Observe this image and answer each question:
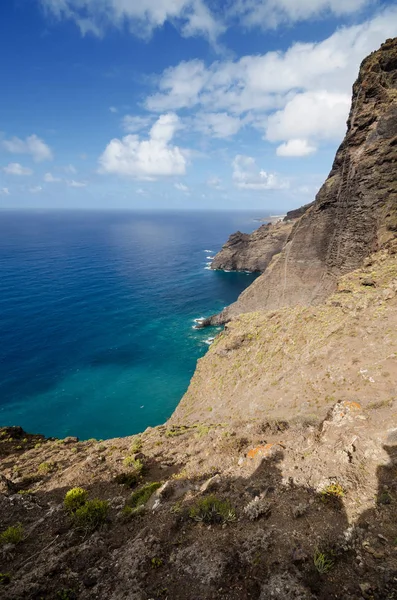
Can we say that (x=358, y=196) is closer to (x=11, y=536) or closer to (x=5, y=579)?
(x=11, y=536)

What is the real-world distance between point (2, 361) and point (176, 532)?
65416 millimetres

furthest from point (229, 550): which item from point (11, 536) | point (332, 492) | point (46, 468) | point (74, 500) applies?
point (46, 468)

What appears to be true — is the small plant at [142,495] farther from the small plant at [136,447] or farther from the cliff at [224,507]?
the small plant at [136,447]

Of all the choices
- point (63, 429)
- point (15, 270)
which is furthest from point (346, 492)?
point (15, 270)

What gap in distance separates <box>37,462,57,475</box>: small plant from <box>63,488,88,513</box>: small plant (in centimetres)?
515

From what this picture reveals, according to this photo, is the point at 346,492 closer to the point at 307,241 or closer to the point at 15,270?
the point at 307,241

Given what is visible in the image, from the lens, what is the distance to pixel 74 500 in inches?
524

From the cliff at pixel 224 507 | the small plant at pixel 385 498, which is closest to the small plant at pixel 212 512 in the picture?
the cliff at pixel 224 507

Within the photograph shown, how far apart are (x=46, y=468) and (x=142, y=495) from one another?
7667 mm

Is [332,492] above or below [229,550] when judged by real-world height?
above

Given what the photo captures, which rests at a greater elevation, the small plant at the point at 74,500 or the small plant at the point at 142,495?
the small plant at the point at 74,500

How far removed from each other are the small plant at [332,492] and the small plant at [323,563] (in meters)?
2.90

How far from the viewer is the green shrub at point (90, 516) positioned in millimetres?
12047

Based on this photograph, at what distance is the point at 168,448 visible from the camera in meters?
20.3
